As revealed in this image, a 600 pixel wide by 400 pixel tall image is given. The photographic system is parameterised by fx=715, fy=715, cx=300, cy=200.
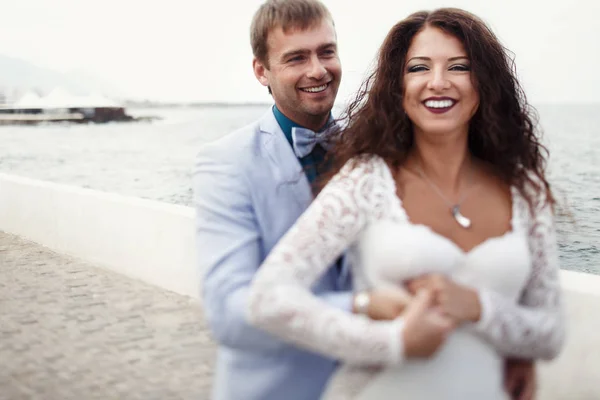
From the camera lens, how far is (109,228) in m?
6.23

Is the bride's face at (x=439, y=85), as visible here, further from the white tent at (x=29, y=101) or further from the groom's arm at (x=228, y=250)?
the white tent at (x=29, y=101)

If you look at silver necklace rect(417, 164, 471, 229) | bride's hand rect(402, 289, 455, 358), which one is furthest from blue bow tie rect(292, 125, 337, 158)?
bride's hand rect(402, 289, 455, 358)

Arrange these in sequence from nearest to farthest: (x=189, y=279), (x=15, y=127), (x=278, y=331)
A: 1. (x=278, y=331)
2. (x=189, y=279)
3. (x=15, y=127)

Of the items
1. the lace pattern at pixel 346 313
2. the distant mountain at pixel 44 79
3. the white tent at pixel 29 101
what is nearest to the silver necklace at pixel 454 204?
the lace pattern at pixel 346 313

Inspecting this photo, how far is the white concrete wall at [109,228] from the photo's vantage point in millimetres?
5422

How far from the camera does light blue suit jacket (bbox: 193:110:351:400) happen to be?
194 cm

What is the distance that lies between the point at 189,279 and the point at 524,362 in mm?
3780

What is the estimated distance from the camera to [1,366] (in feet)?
13.9

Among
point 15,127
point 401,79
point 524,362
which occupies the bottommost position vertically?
point 15,127

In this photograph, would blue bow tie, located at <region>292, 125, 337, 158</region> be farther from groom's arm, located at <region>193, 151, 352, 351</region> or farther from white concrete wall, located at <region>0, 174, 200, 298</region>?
white concrete wall, located at <region>0, 174, 200, 298</region>

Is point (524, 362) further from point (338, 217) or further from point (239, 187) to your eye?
point (239, 187)

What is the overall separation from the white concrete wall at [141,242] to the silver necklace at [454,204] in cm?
141

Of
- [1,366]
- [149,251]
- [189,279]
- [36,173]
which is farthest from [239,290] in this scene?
[36,173]

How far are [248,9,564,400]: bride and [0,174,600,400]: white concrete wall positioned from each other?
1.20m
